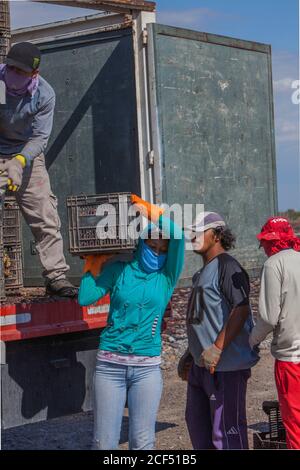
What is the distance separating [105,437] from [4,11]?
9.42ft

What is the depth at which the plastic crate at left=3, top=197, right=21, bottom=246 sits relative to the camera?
21.8 ft

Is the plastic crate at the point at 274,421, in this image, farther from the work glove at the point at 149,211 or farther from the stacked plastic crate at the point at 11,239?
the stacked plastic crate at the point at 11,239

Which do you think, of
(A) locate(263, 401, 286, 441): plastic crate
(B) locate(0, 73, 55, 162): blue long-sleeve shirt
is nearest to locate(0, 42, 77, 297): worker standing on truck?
(B) locate(0, 73, 55, 162): blue long-sleeve shirt

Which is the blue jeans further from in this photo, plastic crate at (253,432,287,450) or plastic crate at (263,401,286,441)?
plastic crate at (263,401,286,441)

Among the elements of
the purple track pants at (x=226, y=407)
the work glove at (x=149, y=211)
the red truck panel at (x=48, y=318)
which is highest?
the work glove at (x=149, y=211)

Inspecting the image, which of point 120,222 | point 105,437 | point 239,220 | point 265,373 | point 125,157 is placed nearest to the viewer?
point 105,437

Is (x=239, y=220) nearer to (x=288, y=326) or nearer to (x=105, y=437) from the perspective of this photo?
(x=288, y=326)

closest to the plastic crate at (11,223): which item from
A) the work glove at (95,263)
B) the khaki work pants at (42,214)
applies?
the khaki work pants at (42,214)

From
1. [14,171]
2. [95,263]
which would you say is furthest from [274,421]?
[14,171]

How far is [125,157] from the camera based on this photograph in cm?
784

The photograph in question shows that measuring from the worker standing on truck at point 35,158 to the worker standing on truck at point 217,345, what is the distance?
1020 mm

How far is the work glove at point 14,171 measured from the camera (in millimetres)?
5898

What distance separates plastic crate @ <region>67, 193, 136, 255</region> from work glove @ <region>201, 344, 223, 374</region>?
83 centimetres

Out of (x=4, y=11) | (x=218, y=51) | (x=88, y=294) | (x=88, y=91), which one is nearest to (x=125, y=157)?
(x=88, y=91)
